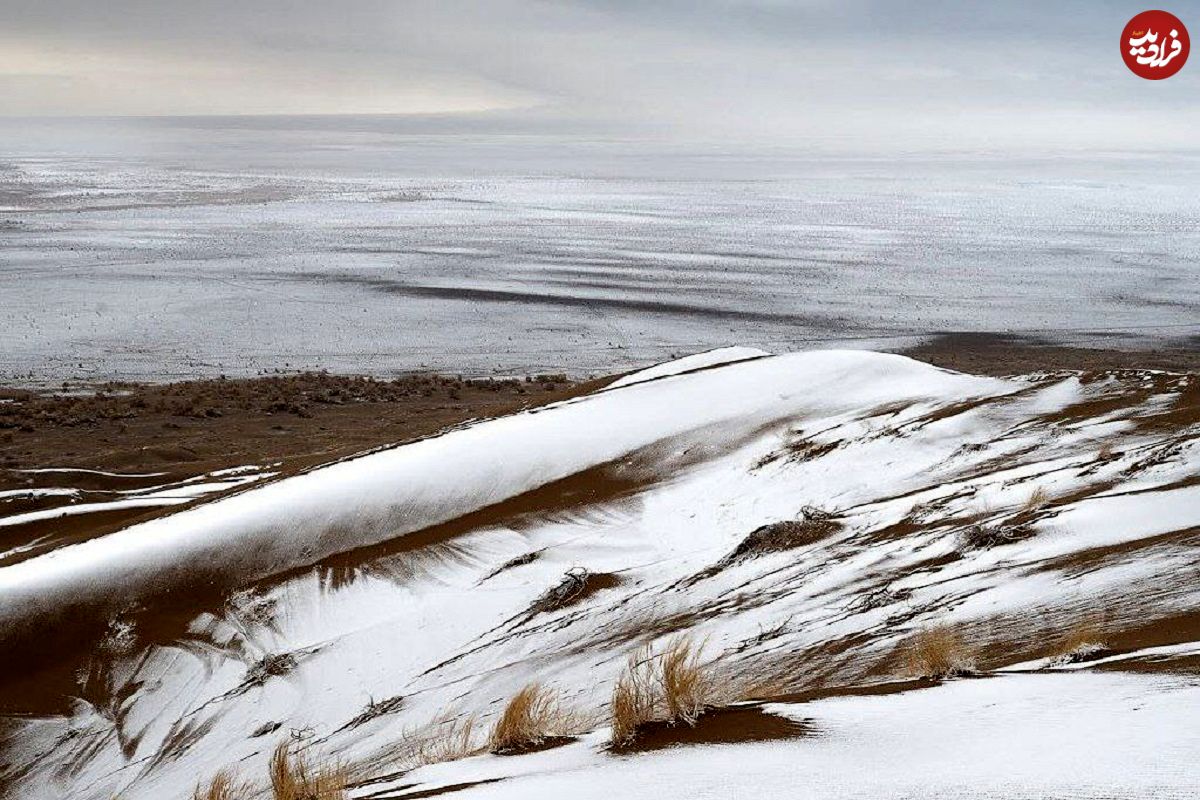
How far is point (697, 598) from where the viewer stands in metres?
5.48

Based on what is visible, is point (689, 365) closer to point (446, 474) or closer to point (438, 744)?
point (446, 474)

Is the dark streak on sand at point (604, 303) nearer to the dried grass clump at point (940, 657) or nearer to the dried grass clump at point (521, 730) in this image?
the dried grass clump at point (940, 657)

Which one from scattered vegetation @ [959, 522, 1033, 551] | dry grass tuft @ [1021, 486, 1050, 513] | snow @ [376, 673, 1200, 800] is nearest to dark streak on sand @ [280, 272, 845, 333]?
dry grass tuft @ [1021, 486, 1050, 513]

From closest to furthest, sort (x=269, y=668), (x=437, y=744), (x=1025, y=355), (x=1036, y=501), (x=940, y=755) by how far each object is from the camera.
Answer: (x=940, y=755)
(x=437, y=744)
(x=1036, y=501)
(x=269, y=668)
(x=1025, y=355)

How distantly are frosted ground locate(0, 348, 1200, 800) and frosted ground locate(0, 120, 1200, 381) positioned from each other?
1568 cm

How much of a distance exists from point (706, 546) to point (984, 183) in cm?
10084

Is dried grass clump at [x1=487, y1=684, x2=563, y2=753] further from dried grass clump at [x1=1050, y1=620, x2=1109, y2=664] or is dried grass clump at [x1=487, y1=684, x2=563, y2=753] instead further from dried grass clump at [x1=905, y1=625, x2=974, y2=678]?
dried grass clump at [x1=1050, y1=620, x2=1109, y2=664]

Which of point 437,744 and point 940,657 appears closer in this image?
point 940,657

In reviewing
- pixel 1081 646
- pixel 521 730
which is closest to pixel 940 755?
pixel 1081 646

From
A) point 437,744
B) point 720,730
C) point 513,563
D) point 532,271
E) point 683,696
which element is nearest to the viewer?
point 720,730

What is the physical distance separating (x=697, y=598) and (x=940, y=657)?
2170 millimetres

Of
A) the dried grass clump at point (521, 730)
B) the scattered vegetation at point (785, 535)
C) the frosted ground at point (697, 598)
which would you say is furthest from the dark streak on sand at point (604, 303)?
the dried grass clump at point (521, 730)

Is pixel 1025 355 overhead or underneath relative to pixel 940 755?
underneath

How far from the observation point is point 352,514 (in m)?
7.28
